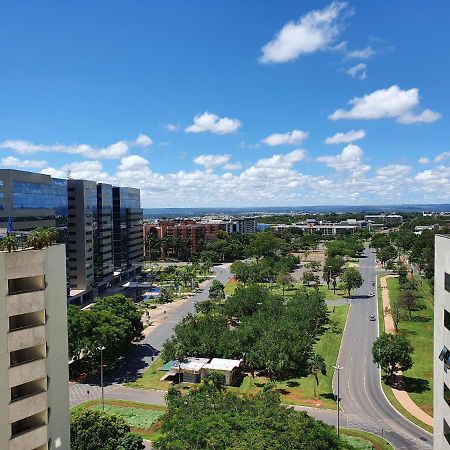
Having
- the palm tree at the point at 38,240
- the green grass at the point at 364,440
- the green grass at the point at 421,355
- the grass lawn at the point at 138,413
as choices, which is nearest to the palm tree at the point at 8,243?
the palm tree at the point at 38,240

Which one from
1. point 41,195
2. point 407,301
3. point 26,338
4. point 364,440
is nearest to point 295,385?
point 364,440

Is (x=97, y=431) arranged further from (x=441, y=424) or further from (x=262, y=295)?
(x=262, y=295)

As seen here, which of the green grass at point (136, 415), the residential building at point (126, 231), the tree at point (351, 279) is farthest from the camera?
the residential building at point (126, 231)

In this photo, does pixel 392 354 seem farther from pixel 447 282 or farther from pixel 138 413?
pixel 447 282

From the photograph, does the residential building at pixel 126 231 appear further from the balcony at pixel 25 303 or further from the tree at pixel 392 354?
the balcony at pixel 25 303

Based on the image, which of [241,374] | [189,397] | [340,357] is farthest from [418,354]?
[189,397]
